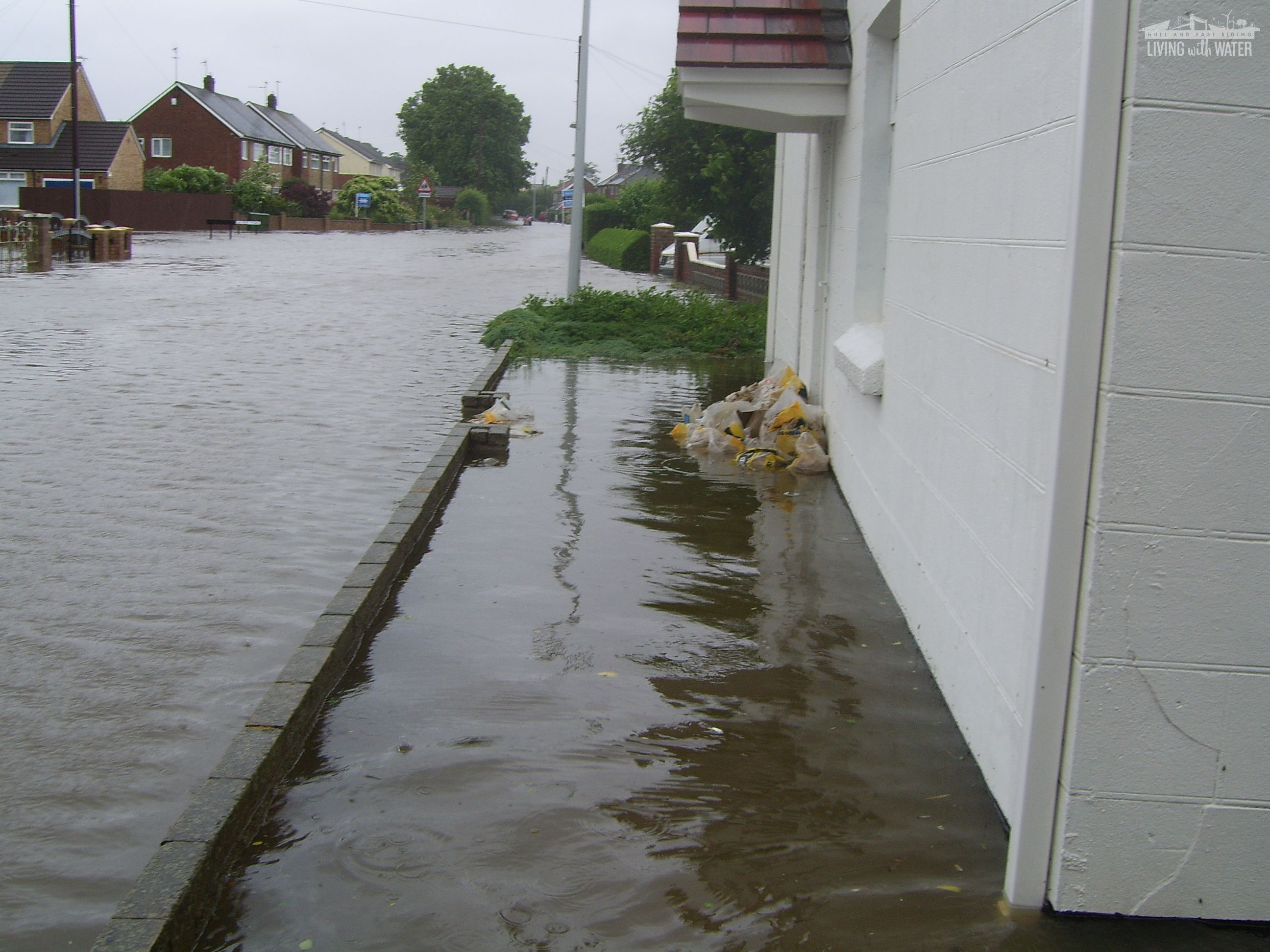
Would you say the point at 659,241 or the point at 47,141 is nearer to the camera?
the point at 659,241

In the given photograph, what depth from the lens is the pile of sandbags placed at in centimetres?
916

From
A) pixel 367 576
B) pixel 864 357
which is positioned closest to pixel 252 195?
pixel 864 357

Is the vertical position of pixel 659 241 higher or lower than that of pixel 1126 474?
higher

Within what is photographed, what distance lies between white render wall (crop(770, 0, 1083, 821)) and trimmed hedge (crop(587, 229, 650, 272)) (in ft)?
120

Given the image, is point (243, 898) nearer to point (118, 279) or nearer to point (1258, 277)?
point (1258, 277)

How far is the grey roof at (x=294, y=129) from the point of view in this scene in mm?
91062

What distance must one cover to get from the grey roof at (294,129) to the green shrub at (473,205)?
1092 centimetres

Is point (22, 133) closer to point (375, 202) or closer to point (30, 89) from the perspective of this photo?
point (30, 89)

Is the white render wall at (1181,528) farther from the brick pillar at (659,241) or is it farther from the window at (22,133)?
the window at (22,133)

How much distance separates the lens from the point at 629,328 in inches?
733

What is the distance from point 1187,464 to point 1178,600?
0.34 metres

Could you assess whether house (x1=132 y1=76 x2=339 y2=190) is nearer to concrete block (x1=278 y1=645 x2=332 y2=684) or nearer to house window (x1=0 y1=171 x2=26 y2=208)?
house window (x1=0 y1=171 x2=26 y2=208)

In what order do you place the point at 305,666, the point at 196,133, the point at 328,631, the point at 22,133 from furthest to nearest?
the point at 196,133, the point at 22,133, the point at 328,631, the point at 305,666

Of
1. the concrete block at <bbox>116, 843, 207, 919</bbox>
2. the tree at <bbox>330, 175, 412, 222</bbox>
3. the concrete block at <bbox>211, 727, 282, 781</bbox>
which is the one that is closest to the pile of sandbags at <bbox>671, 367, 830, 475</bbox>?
the concrete block at <bbox>211, 727, 282, 781</bbox>
